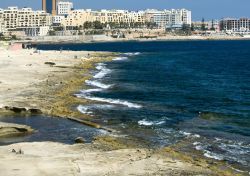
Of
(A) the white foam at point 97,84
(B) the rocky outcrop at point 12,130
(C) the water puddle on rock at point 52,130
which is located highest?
(A) the white foam at point 97,84

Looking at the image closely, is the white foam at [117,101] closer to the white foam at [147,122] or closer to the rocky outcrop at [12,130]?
the white foam at [147,122]

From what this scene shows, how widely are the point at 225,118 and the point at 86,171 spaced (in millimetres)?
19063

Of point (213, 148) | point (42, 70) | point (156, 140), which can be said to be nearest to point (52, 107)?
point (156, 140)

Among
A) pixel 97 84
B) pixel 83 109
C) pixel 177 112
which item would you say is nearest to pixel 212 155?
pixel 177 112

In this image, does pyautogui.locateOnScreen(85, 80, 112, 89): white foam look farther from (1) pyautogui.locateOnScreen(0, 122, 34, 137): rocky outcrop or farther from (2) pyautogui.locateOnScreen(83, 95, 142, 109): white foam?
(1) pyautogui.locateOnScreen(0, 122, 34, 137): rocky outcrop

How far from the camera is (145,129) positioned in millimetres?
33094

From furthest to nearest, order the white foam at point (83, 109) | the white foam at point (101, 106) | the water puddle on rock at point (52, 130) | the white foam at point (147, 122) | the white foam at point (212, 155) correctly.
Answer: the white foam at point (101, 106) → the white foam at point (83, 109) → the white foam at point (147, 122) → the water puddle on rock at point (52, 130) → the white foam at point (212, 155)

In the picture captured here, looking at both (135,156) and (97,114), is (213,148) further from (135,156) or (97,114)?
(97,114)

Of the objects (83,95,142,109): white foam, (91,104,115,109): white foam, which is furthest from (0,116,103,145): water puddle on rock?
(83,95,142,109): white foam

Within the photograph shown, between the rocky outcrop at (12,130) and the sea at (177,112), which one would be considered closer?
the sea at (177,112)

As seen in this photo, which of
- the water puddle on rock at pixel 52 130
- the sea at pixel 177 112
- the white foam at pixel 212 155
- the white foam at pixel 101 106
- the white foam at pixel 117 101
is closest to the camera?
the white foam at pixel 212 155

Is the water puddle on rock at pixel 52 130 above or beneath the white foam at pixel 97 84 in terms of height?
beneath

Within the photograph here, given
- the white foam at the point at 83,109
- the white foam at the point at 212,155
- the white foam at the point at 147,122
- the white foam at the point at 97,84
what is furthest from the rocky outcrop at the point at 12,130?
the white foam at the point at 97,84

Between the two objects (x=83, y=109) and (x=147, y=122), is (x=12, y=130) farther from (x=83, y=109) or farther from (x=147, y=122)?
(x=83, y=109)
